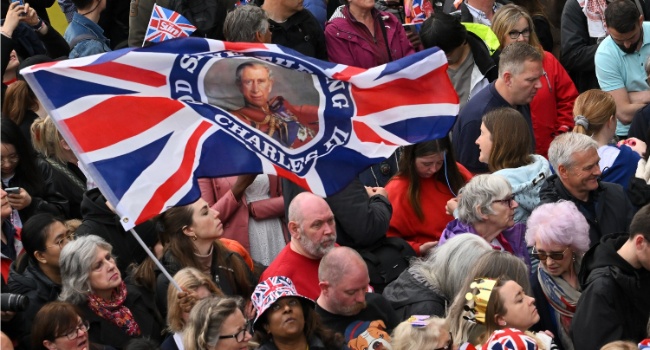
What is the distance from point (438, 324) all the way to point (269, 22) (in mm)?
4777

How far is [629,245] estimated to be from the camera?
8.12 metres

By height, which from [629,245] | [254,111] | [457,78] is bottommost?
[457,78]

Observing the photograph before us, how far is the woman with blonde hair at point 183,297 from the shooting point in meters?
8.23

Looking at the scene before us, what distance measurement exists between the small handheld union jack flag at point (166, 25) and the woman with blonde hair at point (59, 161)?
1.29 meters

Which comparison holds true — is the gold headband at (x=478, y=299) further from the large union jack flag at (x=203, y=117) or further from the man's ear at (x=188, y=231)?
the man's ear at (x=188, y=231)

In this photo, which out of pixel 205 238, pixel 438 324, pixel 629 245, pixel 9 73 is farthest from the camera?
pixel 9 73

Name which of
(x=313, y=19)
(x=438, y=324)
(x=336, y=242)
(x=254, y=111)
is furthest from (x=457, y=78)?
(x=438, y=324)

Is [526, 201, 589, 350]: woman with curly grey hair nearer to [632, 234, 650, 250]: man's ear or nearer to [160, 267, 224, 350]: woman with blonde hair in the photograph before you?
[632, 234, 650, 250]: man's ear

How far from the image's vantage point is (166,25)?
1141 centimetres

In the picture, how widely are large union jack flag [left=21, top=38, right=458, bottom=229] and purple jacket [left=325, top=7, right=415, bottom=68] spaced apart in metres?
3.19

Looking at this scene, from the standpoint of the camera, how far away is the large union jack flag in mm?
7691

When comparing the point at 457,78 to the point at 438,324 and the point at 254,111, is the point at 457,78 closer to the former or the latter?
the point at 254,111

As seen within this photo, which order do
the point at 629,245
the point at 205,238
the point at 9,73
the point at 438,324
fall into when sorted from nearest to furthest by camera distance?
the point at 438,324, the point at 629,245, the point at 205,238, the point at 9,73

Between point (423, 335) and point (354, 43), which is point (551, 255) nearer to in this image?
point (423, 335)
